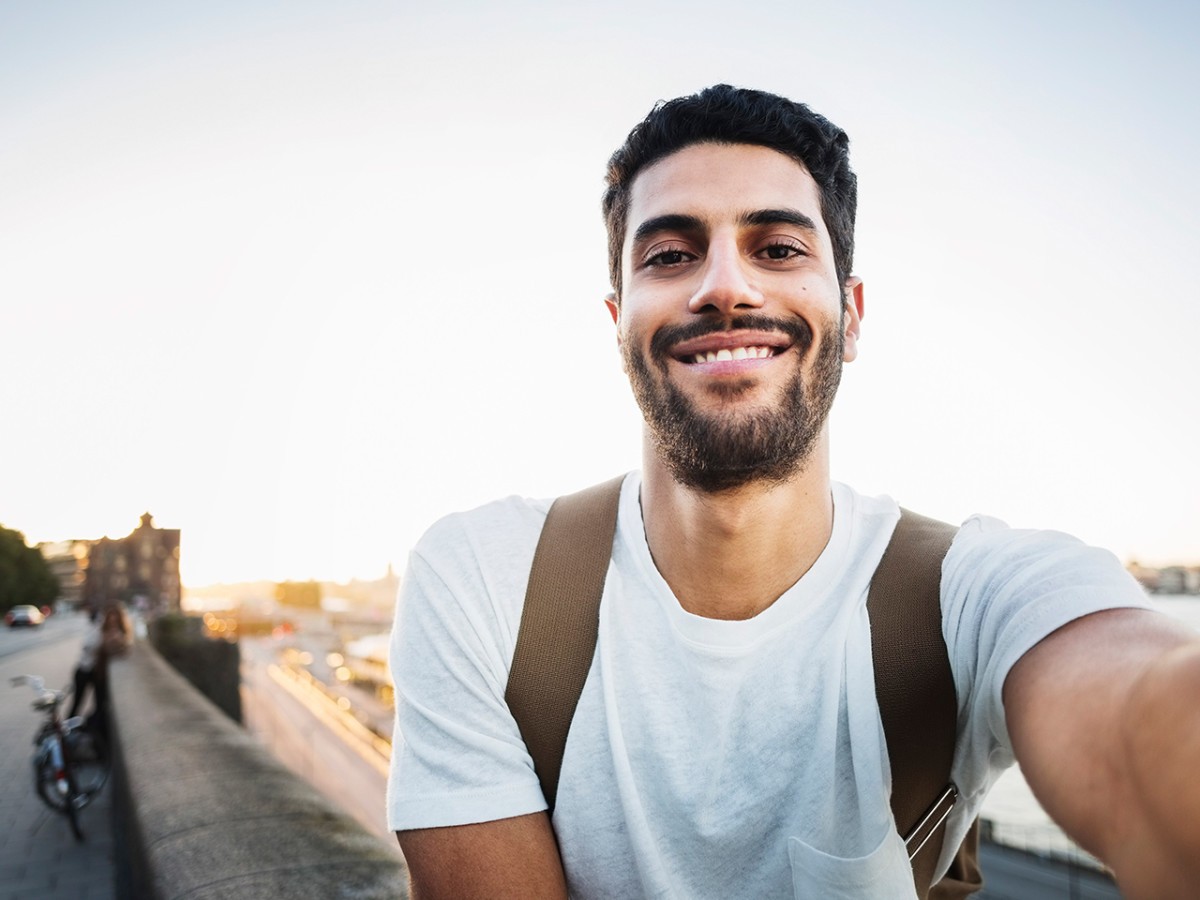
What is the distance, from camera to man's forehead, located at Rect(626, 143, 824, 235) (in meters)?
2.05

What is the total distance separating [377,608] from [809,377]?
651ft

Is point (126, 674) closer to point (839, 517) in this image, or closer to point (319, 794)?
point (319, 794)

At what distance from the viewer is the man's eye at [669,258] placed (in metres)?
2.07

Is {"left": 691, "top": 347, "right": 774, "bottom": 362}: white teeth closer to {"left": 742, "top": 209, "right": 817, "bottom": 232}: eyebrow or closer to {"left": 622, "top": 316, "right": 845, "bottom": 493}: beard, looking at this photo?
{"left": 622, "top": 316, "right": 845, "bottom": 493}: beard

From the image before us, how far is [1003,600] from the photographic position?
1379mm

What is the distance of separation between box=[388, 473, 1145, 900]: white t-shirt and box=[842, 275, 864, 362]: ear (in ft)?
2.31

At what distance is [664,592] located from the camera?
1.82 m

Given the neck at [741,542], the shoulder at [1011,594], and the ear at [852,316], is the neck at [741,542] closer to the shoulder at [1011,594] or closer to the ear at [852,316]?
the shoulder at [1011,594]

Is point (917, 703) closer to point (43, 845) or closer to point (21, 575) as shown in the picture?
point (43, 845)

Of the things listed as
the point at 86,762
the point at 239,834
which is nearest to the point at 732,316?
the point at 239,834

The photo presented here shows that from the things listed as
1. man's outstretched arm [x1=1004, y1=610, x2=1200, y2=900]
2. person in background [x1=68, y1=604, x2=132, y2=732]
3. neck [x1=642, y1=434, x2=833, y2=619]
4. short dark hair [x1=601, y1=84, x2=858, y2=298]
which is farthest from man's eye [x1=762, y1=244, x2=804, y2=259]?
person in background [x1=68, y1=604, x2=132, y2=732]

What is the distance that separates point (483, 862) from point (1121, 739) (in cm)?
111

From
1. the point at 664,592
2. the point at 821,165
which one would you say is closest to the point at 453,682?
the point at 664,592

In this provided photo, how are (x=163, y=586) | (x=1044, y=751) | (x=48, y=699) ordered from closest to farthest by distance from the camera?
(x=1044, y=751), (x=48, y=699), (x=163, y=586)
